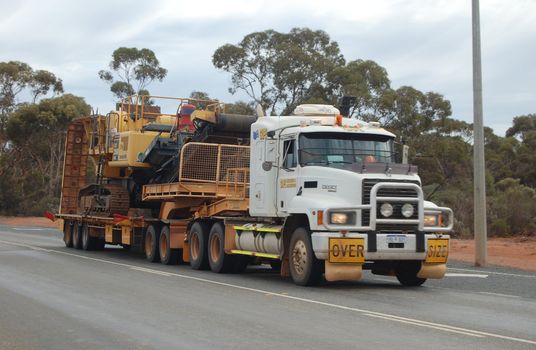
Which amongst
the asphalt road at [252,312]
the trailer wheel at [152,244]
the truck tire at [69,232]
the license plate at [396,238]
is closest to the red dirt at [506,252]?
the asphalt road at [252,312]

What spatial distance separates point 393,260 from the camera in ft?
43.7

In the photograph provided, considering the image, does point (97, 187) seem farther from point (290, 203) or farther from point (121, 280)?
point (290, 203)

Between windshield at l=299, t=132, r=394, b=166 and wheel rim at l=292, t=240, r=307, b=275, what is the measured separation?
153 cm

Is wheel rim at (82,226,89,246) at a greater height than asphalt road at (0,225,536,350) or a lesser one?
greater

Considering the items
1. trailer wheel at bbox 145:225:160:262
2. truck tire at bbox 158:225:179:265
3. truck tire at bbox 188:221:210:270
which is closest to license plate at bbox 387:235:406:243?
truck tire at bbox 188:221:210:270

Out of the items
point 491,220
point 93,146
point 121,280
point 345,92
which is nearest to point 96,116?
point 93,146

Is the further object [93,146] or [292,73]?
[292,73]

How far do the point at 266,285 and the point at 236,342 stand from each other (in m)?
6.00

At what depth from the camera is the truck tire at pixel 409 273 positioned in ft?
45.1

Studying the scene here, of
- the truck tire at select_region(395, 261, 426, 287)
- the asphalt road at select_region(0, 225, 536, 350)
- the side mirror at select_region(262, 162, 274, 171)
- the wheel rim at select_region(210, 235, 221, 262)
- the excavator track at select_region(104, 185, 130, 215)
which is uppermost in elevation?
the side mirror at select_region(262, 162, 274, 171)

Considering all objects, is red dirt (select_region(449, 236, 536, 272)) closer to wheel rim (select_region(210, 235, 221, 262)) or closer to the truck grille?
the truck grille

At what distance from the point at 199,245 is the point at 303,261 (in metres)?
4.70

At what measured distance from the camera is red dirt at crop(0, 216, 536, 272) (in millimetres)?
21562

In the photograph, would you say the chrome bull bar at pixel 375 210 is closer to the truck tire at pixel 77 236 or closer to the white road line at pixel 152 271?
the white road line at pixel 152 271
